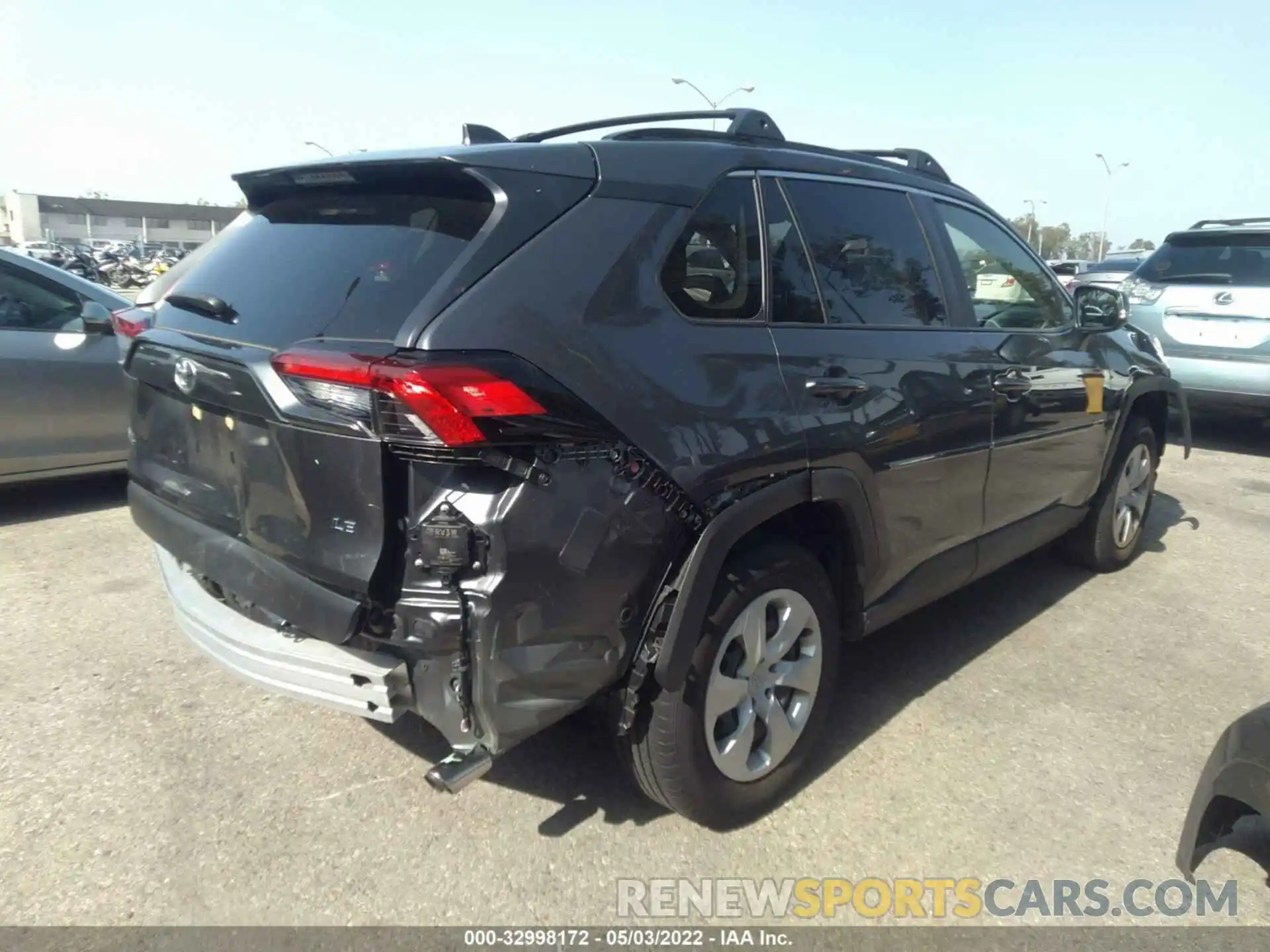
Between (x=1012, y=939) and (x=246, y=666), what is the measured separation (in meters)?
2.11

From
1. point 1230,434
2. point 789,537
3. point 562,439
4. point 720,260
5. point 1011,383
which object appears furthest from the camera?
point 1230,434

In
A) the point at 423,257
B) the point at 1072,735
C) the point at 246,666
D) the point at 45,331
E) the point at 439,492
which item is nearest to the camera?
the point at 439,492

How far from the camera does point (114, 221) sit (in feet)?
283

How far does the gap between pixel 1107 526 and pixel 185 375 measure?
436cm

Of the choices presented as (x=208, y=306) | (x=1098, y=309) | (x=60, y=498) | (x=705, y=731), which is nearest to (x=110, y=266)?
(x=60, y=498)

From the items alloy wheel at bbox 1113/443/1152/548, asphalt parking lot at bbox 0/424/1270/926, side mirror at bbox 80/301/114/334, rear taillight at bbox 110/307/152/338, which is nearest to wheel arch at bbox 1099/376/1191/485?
alloy wheel at bbox 1113/443/1152/548

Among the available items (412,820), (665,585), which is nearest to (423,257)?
(665,585)

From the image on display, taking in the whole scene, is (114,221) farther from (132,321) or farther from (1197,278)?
(132,321)

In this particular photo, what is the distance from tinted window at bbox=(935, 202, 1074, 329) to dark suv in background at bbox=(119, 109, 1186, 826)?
0.46 metres

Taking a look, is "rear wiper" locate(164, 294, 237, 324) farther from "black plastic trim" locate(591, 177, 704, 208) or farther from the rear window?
"black plastic trim" locate(591, 177, 704, 208)

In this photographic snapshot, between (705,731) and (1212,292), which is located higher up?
(1212,292)

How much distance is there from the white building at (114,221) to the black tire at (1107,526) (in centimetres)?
8227

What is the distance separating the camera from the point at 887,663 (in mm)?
4016

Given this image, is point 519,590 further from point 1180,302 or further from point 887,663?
point 1180,302
